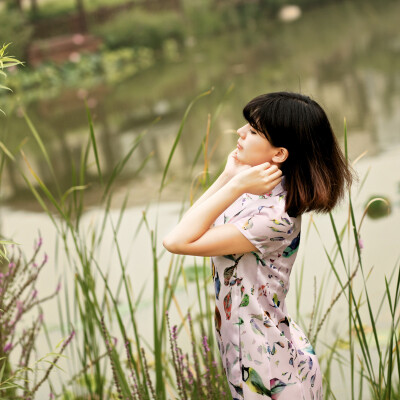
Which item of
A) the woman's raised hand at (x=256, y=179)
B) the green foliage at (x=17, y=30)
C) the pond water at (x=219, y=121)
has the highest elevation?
the green foliage at (x=17, y=30)

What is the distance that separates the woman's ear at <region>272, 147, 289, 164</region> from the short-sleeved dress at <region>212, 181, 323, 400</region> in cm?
5

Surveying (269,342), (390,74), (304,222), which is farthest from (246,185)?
(390,74)

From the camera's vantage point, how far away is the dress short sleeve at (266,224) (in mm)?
1188

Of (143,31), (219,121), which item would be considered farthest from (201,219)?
(143,31)

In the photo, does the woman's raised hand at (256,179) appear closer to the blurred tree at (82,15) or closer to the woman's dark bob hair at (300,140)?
the woman's dark bob hair at (300,140)

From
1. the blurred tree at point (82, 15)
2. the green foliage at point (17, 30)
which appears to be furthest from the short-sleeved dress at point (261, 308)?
the blurred tree at point (82, 15)

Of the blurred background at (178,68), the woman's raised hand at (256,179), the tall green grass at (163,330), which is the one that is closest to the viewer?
the woman's raised hand at (256,179)

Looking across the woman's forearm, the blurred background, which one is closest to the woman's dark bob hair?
the woman's forearm

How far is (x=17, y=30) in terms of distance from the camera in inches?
399

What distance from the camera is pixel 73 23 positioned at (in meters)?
11.0

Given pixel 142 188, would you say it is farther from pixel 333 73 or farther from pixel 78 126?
pixel 333 73

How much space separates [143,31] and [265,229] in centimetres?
920

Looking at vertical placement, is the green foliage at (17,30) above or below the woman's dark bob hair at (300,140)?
above

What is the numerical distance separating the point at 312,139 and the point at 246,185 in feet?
0.46
